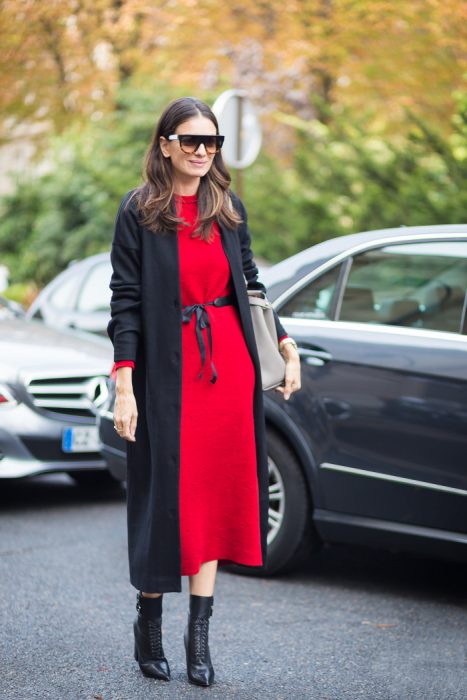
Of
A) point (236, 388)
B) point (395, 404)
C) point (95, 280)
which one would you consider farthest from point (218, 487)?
point (95, 280)

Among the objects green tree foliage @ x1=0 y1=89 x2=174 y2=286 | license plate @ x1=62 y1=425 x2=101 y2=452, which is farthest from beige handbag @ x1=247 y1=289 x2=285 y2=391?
green tree foliage @ x1=0 y1=89 x2=174 y2=286

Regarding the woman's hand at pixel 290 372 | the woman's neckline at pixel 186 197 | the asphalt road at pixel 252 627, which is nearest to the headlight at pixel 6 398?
the asphalt road at pixel 252 627

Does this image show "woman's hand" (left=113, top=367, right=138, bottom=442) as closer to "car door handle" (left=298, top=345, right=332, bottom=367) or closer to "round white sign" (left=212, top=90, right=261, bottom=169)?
"car door handle" (left=298, top=345, right=332, bottom=367)

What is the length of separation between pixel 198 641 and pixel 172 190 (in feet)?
4.87

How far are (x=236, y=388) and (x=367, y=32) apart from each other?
46.6 ft

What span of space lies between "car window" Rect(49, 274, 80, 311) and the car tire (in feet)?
12.9

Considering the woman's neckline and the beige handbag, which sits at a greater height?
the woman's neckline

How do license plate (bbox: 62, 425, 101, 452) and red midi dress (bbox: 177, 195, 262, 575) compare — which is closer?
red midi dress (bbox: 177, 195, 262, 575)

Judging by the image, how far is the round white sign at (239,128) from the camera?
34.4 feet

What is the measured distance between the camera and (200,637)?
367 cm

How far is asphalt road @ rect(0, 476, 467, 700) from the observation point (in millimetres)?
3705

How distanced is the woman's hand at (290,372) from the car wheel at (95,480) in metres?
3.58

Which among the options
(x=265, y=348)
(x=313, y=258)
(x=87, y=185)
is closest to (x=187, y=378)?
(x=265, y=348)

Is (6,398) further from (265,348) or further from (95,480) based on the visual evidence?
(265,348)
